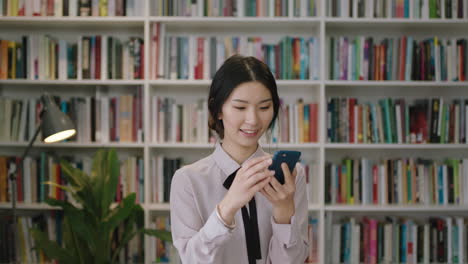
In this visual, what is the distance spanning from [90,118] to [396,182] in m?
1.85

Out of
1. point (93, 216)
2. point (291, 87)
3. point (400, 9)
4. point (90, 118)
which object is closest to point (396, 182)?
point (291, 87)

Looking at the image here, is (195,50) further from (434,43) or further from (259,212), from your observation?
(259,212)

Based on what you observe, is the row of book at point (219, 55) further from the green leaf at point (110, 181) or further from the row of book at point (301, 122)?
the green leaf at point (110, 181)

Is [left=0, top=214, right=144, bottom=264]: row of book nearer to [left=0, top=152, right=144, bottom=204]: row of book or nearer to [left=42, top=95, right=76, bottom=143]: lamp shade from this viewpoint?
[left=0, top=152, right=144, bottom=204]: row of book

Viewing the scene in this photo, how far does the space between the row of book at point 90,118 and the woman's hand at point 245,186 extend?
185 centimetres

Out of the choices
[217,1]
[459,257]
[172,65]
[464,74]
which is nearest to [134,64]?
[172,65]

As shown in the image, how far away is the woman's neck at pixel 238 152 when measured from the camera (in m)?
1.23

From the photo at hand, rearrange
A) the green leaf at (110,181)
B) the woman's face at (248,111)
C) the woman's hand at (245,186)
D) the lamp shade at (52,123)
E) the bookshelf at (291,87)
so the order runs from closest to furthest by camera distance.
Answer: the woman's hand at (245,186) → the woman's face at (248,111) → the lamp shade at (52,123) → the green leaf at (110,181) → the bookshelf at (291,87)

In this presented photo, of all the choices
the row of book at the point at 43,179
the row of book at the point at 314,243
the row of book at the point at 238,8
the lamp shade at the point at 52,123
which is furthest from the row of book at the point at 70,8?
the row of book at the point at 314,243

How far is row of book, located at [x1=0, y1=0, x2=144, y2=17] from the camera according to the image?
2781 mm

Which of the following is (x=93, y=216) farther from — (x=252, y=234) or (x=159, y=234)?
(x=252, y=234)

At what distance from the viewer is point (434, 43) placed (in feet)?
9.24

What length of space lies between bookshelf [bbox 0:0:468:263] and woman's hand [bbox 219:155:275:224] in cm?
166

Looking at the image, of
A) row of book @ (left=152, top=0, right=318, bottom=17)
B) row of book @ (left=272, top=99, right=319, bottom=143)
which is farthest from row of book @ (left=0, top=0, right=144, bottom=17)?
row of book @ (left=272, top=99, right=319, bottom=143)
